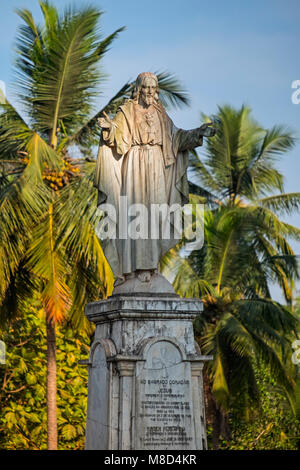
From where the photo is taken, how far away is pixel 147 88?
27.7 ft

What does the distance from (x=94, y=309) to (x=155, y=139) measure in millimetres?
2019

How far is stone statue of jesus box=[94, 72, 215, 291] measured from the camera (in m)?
8.16

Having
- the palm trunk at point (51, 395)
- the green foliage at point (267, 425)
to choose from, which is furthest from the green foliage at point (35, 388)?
the green foliage at point (267, 425)

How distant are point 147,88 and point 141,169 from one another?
942 mm

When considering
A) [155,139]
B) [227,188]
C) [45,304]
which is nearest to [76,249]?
[45,304]

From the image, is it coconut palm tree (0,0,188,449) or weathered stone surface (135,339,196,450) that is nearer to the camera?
weathered stone surface (135,339,196,450)

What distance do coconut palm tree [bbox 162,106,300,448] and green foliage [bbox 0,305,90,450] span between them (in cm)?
323

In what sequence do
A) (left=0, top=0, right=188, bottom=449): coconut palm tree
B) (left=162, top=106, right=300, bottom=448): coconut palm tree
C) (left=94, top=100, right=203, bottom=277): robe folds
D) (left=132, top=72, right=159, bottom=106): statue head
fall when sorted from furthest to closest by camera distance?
(left=162, top=106, right=300, bottom=448): coconut palm tree < (left=0, top=0, right=188, bottom=449): coconut palm tree < (left=132, top=72, right=159, bottom=106): statue head < (left=94, top=100, right=203, bottom=277): robe folds

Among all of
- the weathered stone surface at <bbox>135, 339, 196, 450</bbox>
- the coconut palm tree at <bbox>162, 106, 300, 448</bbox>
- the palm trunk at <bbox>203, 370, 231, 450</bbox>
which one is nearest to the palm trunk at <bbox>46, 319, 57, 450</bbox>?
the coconut palm tree at <bbox>162, 106, 300, 448</bbox>

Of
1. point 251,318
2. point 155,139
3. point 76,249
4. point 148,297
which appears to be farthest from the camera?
point 251,318

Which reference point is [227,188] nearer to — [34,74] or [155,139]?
[34,74]

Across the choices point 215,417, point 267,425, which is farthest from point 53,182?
point 267,425

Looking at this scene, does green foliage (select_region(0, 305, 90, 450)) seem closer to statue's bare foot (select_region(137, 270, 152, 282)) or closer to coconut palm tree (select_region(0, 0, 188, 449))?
coconut palm tree (select_region(0, 0, 188, 449))

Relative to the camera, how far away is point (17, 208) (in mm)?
14398
